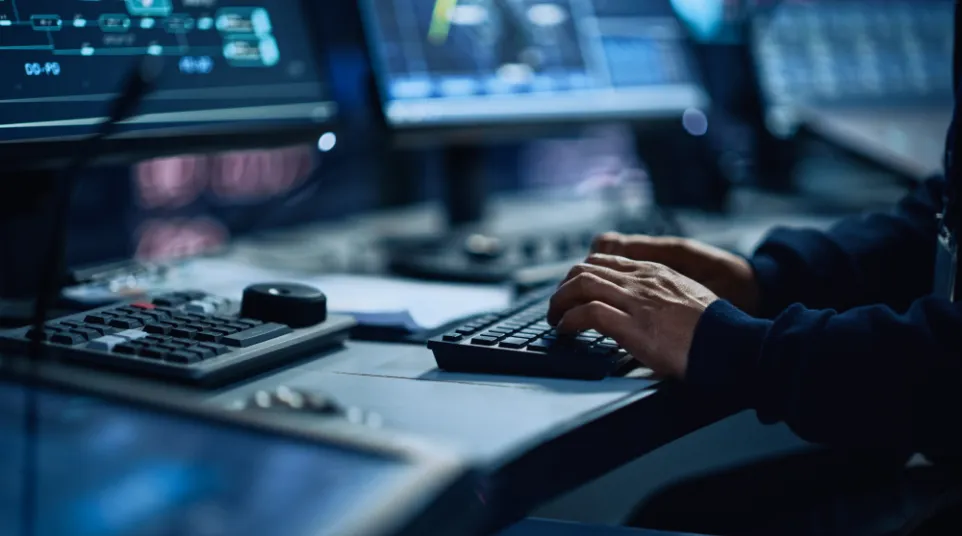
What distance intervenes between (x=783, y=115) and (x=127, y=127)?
1.34 metres

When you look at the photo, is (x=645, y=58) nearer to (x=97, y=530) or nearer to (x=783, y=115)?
(x=783, y=115)

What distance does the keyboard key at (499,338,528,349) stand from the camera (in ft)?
2.14

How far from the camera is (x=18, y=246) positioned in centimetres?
87

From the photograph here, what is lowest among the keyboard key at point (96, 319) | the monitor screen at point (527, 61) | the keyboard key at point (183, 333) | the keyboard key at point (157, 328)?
the keyboard key at point (183, 333)

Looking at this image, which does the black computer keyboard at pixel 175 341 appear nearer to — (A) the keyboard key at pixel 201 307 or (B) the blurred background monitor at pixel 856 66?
(A) the keyboard key at pixel 201 307

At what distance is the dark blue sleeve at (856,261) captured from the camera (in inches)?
34.3

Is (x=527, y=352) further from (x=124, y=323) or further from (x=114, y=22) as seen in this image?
(x=114, y=22)

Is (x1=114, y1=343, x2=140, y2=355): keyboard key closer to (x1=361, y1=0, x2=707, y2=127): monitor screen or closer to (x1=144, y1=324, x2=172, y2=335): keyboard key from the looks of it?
(x1=144, y1=324, x2=172, y2=335): keyboard key

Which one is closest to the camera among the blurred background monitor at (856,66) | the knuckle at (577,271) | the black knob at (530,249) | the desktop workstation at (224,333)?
the desktop workstation at (224,333)

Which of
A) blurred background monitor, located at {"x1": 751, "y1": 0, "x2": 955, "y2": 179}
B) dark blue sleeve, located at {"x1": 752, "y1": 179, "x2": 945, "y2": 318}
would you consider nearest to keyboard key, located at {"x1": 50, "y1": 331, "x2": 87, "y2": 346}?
dark blue sleeve, located at {"x1": 752, "y1": 179, "x2": 945, "y2": 318}

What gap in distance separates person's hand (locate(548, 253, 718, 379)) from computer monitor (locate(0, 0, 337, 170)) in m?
0.34

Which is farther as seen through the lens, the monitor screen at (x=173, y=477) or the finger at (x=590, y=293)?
the finger at (x=590, y=293)

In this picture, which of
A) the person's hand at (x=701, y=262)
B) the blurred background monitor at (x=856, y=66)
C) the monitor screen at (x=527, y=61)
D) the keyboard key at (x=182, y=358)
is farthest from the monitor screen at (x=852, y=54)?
the keyboard key at (x=182, y=358)

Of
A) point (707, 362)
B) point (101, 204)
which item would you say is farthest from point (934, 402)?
point (101, 204)
